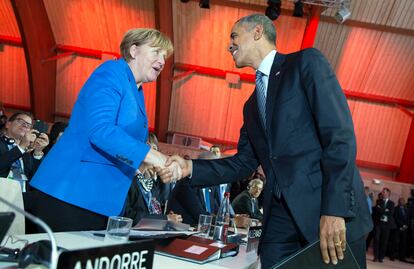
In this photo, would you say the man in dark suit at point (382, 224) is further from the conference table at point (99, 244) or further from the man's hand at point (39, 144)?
the conference table at point (99, 244)

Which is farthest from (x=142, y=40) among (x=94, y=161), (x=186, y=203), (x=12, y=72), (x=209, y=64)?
(x=12, y=72)

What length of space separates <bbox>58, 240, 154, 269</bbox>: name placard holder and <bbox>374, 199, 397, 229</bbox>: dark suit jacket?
13.3 metres

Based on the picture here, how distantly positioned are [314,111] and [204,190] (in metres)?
3.56

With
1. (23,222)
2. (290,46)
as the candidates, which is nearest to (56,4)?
(290,46)

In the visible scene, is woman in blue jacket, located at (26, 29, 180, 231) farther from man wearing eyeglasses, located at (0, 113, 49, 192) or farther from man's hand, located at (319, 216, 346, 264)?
man wearing eyeglasses, located at (0, 113, 49, 192)

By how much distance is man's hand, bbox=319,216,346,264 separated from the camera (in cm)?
165

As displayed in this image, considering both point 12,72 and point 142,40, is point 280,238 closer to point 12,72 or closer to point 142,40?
point 142,40

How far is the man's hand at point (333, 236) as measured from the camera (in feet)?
5.41

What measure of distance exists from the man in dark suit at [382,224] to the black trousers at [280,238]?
11754mm

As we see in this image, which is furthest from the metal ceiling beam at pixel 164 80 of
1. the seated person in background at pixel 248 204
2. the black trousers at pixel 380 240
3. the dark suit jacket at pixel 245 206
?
the dark suit jacket at pixel 245 206

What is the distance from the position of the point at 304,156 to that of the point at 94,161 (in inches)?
36.2

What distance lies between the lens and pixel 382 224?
13336 millimetres

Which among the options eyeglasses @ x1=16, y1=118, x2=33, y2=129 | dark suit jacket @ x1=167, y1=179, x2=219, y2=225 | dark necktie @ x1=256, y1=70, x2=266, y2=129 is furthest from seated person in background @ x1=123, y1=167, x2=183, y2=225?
eyeglasses @ x1=16, y1=118, x2=33, y2=129

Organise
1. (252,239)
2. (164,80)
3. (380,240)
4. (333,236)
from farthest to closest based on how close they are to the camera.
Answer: (164,80), (380,240), (252,239), (333,236)
